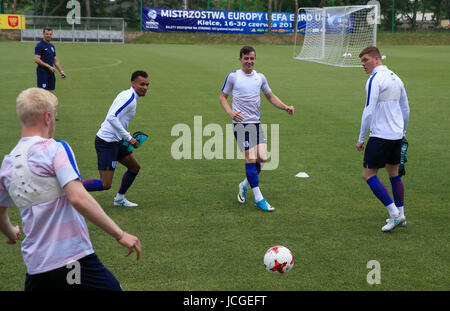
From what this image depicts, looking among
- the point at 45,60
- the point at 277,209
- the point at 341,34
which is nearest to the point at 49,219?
the point at 277,209

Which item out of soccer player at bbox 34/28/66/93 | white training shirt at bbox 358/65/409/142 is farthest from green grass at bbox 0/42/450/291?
white training shirt at bbox 358/65/409/142

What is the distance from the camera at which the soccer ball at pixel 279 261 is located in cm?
554

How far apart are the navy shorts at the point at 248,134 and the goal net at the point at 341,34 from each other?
2206 cm

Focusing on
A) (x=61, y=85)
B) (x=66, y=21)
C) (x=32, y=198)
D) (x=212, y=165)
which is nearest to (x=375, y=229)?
(x=212, y=165)

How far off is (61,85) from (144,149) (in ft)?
37.6

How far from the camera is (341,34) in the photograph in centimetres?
3275

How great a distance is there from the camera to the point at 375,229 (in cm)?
708

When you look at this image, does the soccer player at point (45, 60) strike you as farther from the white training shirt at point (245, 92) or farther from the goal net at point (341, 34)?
the goal net at point (341, 34)

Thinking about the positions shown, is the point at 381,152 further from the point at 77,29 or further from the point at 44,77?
the point at 77,29

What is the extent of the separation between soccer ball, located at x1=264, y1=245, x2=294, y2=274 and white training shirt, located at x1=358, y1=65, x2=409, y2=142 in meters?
2.09

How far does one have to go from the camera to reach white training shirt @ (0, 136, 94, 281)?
3.35 m

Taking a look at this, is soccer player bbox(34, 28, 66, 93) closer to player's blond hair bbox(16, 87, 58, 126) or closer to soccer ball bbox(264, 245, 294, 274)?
soccer ball bbox(264, 245, 294, 274)

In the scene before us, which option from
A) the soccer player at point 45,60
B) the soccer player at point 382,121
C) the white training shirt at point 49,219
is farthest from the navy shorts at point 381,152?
the soccer player at point 45,60
